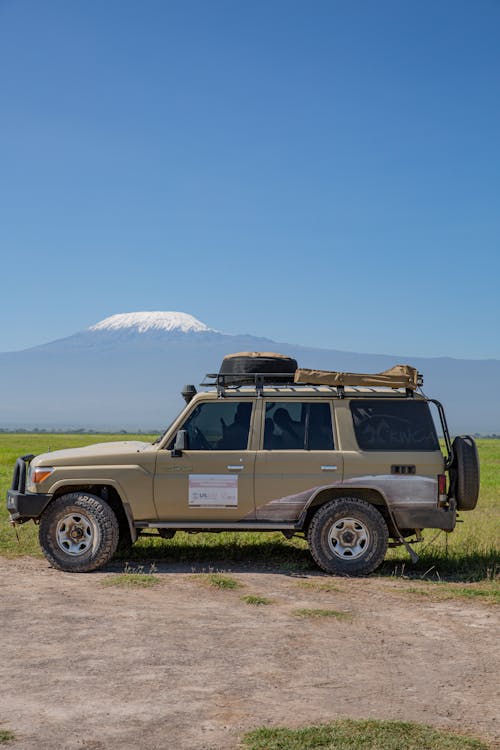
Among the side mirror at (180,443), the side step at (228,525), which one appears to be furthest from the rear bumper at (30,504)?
the side mirror at (180,443)

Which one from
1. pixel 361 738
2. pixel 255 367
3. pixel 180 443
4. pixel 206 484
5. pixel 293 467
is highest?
pixel 255 367

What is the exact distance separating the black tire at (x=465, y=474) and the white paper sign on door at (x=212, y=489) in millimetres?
2692

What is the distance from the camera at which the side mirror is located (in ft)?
33.8

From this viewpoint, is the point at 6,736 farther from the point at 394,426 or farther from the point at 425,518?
the point at 394,426

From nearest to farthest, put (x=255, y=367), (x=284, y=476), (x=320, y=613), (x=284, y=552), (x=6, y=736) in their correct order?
(x=6, y=736)
(x=320, y=613)
(x=284, y=476)
(x=255, y=367)
(x=284, y=552)

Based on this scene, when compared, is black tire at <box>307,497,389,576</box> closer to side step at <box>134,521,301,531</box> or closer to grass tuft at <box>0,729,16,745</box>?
side step at <box>134,521,301,531</box>

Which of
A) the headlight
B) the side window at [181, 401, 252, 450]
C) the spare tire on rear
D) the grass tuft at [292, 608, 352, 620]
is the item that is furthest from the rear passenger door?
the headlight

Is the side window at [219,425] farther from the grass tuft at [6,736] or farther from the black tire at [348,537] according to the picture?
the grass tuft at [6,736]

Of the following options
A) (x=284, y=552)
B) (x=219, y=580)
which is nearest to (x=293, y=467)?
(x=219, y=580)

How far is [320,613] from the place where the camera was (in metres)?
8.31

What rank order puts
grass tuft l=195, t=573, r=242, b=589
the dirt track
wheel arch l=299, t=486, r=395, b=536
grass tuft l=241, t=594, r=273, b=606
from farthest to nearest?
wheel arch l=299, t=486, r=395, b=536 → grass tuft l=195, t=573, r=242, b=589 → grass tuft l=241, t=594, r=273, b=606 → the dirt track

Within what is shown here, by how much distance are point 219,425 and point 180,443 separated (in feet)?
2.00

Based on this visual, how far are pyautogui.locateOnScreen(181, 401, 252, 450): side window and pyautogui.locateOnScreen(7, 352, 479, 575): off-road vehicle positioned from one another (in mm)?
12

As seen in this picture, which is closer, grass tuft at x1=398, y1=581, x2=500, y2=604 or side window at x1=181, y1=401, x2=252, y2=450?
grass tuft at x1=398, y1=581, x2=500, y2=604
